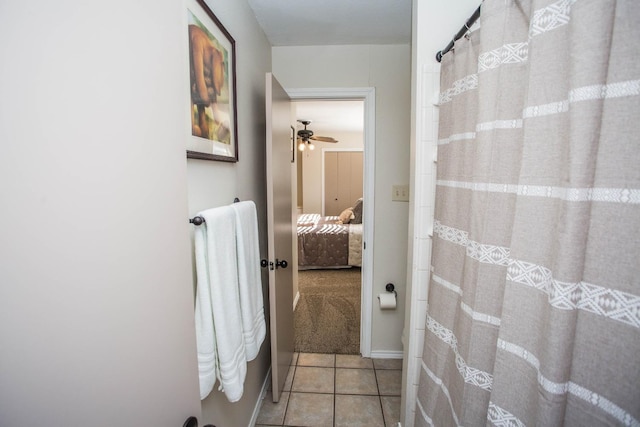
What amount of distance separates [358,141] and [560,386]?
6.77 meters

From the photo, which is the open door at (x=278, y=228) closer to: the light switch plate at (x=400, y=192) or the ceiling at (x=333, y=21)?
the ceiling at (x=333, y=21)

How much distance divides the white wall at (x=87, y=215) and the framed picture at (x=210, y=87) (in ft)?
1.65

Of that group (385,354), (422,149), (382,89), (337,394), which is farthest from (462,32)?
(385,354)

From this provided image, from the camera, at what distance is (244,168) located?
5.32ft

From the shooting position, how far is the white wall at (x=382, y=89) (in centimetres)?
223

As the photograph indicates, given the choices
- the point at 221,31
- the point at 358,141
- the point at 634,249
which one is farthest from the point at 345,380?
the point at 358,141

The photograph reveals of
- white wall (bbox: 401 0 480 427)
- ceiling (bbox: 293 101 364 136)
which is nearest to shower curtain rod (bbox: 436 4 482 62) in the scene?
white wall (bbox: 401 0 480 427)

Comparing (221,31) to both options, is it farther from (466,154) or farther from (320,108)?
(320,108)

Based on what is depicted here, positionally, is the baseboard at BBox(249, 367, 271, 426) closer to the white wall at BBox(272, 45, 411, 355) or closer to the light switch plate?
the white wall at BBox(272, 45, 411, 355)

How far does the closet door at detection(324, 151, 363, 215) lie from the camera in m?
A: 7.11

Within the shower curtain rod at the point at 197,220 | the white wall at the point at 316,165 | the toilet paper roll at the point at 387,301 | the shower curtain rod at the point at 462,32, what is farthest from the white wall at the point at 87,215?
the white wall at the point at 316,165

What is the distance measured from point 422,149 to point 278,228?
3.17 ft

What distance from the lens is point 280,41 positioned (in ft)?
7.12

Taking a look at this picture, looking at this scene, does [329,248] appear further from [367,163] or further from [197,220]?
[197,220]
